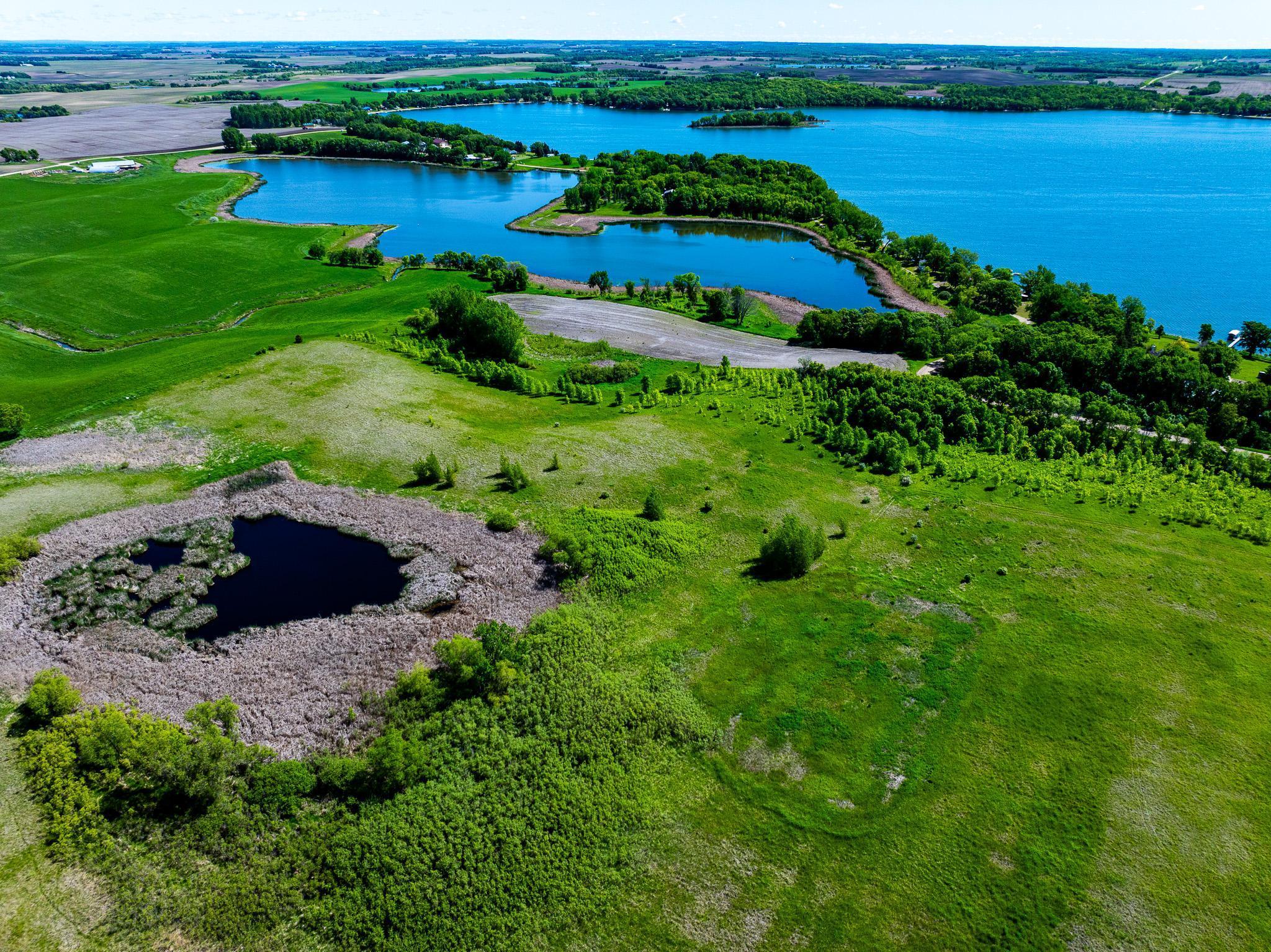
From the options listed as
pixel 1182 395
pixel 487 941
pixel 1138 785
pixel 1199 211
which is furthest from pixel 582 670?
pixel 1199 211

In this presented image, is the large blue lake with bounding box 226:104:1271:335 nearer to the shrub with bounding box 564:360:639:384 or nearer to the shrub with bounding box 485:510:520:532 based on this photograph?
the shrub with bounding box 564:360:639:384

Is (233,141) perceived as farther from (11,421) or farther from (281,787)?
(281,787)

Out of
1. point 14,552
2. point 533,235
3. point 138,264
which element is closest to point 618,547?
point 14,552

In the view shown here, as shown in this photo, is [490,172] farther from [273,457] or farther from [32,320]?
[273,457]

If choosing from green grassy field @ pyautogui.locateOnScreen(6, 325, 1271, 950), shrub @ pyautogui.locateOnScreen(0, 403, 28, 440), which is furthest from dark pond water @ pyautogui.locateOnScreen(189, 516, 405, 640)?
shrub @ pyautogui.locateOnScreen(0, 403, 28, 440)

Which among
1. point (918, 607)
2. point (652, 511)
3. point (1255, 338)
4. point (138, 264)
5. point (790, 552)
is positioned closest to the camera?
point (918, 607)

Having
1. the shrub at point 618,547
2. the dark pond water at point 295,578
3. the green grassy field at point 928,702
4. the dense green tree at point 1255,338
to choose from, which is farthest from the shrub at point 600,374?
the dense green tree at point 1255,338

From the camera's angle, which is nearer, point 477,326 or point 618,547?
point 618,547
